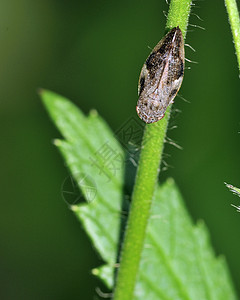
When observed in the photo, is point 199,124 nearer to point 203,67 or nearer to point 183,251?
point 203,67

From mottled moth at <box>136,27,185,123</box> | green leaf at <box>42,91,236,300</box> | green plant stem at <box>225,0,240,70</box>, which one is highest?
green plant stem at <box>225,0,240,70</box>

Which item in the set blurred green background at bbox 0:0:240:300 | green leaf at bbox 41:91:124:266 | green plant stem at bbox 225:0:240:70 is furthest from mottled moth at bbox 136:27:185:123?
blurred green background at bbox 0:0:240:300

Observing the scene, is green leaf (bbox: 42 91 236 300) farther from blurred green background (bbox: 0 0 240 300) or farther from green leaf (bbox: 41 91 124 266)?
blurred green background (bbox: 0 0 240 300)

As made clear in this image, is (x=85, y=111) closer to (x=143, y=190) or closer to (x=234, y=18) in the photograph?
(x=143, y=190)

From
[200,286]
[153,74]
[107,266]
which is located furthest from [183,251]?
[153,74]

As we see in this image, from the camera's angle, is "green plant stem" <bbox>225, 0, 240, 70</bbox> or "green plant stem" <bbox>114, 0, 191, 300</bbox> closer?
"green plant stem" <bbox>225, 0, 240, 70</bbox>

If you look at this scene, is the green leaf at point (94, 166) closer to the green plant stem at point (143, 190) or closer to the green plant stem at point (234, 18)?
the green plant stem at point (143, 190)
